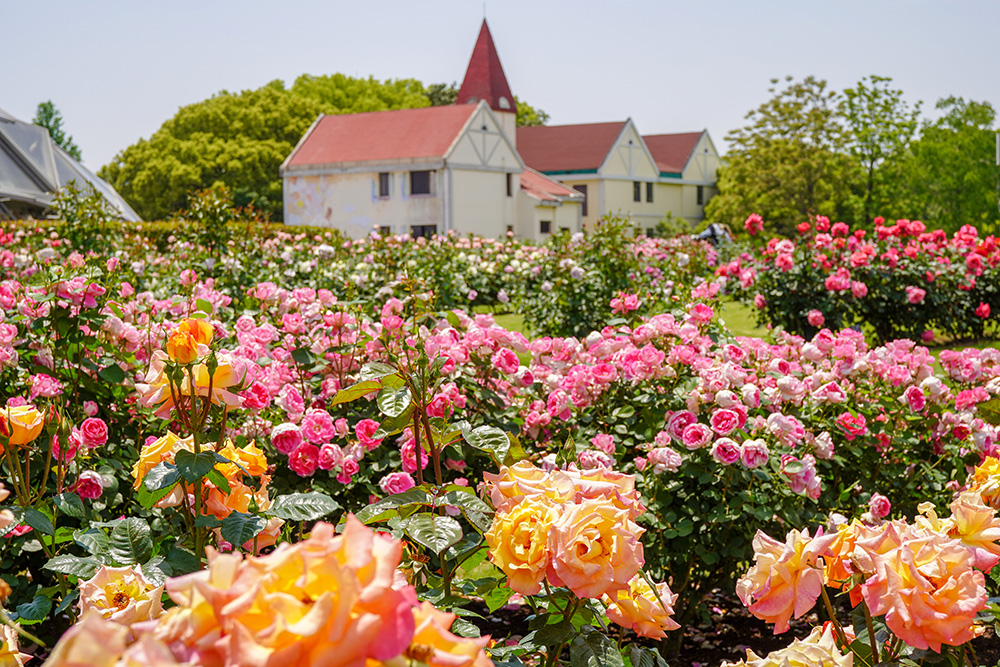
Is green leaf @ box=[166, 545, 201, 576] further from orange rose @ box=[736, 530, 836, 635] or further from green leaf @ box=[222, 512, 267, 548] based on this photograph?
orange rose @ box=[736, 530, 836, 635]

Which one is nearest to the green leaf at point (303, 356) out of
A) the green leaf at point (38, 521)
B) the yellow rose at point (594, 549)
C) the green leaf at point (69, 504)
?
the green leaf at point (69, 504)

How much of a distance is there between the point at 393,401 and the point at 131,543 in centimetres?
58

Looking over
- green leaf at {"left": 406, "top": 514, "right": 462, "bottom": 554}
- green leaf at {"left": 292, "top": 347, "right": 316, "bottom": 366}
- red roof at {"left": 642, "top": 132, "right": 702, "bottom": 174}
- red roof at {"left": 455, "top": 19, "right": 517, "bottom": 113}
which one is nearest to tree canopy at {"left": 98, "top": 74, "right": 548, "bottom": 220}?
red roof at {"left": 455, "top": 19, "right": 517, "bottom": 113}

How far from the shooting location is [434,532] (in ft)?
5.30

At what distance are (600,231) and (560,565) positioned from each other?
8134 mm

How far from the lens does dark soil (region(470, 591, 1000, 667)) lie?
118 inches

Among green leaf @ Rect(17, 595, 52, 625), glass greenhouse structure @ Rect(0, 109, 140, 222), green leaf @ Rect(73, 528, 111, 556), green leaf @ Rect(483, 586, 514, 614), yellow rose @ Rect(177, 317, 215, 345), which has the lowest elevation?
green leaf @ Rect(17, 595, 52, 625)

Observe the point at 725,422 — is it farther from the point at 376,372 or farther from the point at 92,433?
the point at 92,433

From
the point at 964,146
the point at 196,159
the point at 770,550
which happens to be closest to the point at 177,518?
the point at 770,550

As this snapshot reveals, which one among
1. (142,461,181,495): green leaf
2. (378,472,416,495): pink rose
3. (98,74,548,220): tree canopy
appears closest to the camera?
(142,461,181,495): green leaf

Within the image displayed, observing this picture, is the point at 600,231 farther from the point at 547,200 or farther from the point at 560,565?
the point at 547,200

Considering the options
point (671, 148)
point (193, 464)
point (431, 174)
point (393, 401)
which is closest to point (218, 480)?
point (193, 464)

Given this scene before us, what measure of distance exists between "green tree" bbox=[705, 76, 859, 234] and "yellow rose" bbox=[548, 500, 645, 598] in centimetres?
3140

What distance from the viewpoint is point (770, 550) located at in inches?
54.4
